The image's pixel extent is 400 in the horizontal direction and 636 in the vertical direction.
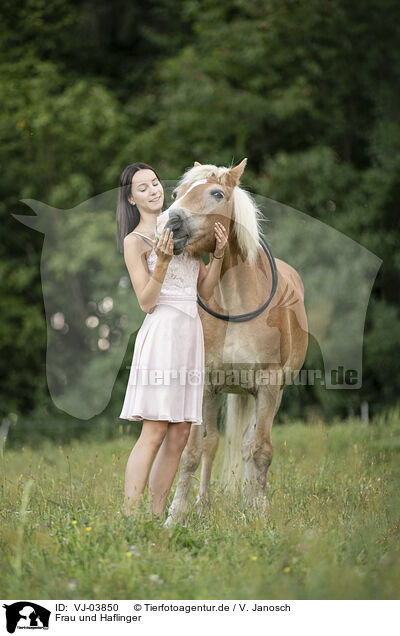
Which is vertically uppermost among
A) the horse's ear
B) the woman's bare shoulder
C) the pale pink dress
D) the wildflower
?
the horse's ear

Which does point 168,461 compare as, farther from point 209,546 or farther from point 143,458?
point 209,546

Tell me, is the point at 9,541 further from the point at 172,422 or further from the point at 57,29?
the point at 57,29

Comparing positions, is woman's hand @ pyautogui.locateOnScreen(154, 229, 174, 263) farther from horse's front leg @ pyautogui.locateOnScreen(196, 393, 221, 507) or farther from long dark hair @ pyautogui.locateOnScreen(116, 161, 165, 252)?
horse's front leg @ pyautogui.locateOnScreen(196, 393, 221, 507)

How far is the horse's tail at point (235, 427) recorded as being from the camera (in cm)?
516

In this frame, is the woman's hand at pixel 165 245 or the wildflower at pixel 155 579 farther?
the woman's hand at pixel 165 245

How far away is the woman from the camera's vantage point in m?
3.58

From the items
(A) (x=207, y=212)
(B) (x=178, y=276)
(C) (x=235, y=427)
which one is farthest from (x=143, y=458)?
(C) (x=235, y=427)

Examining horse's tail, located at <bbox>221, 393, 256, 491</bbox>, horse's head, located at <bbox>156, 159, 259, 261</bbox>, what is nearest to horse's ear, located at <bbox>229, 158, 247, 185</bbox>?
horse's head, located at <bbox>156, 159, 259, 261</bbox>

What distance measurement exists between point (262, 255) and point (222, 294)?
0.47 meters

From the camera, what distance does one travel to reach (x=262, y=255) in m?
4.56

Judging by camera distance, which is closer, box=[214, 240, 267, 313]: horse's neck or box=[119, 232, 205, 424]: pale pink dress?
box=[119, 232, 205, 424]: pale pink dress
